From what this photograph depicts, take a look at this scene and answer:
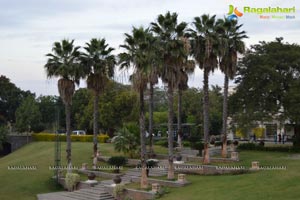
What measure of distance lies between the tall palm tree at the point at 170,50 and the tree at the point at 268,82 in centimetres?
1591

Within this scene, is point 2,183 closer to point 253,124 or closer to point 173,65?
point 173,65

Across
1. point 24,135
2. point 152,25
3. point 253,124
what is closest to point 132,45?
point 152,25

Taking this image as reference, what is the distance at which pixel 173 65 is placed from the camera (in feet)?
98.7

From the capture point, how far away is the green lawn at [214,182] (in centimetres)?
2361

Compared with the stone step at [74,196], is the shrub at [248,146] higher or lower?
higher

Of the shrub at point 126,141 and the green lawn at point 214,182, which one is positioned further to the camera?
the shrub at point 126,141

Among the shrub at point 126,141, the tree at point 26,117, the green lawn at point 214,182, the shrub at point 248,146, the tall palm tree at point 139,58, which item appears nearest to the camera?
the green lawn at point 214,182

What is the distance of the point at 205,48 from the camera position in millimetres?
35719

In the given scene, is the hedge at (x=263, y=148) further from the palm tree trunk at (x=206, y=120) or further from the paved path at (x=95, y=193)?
the paved path at (x=95, y=193)

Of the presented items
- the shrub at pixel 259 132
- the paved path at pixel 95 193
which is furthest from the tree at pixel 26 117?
the shrub at pixel 259 132

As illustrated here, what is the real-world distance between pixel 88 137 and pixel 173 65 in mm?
31661

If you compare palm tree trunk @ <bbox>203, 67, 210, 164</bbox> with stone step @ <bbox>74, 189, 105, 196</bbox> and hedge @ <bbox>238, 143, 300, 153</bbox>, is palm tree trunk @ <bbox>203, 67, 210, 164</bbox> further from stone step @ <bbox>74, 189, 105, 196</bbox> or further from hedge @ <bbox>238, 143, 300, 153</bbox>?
hedge @ <bbox>238, 143, 300, 153</bbox>

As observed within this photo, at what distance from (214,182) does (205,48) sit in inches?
497

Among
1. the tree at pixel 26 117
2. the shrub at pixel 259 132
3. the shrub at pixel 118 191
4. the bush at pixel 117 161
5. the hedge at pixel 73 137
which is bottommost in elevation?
the shrub at pixel 118 191
